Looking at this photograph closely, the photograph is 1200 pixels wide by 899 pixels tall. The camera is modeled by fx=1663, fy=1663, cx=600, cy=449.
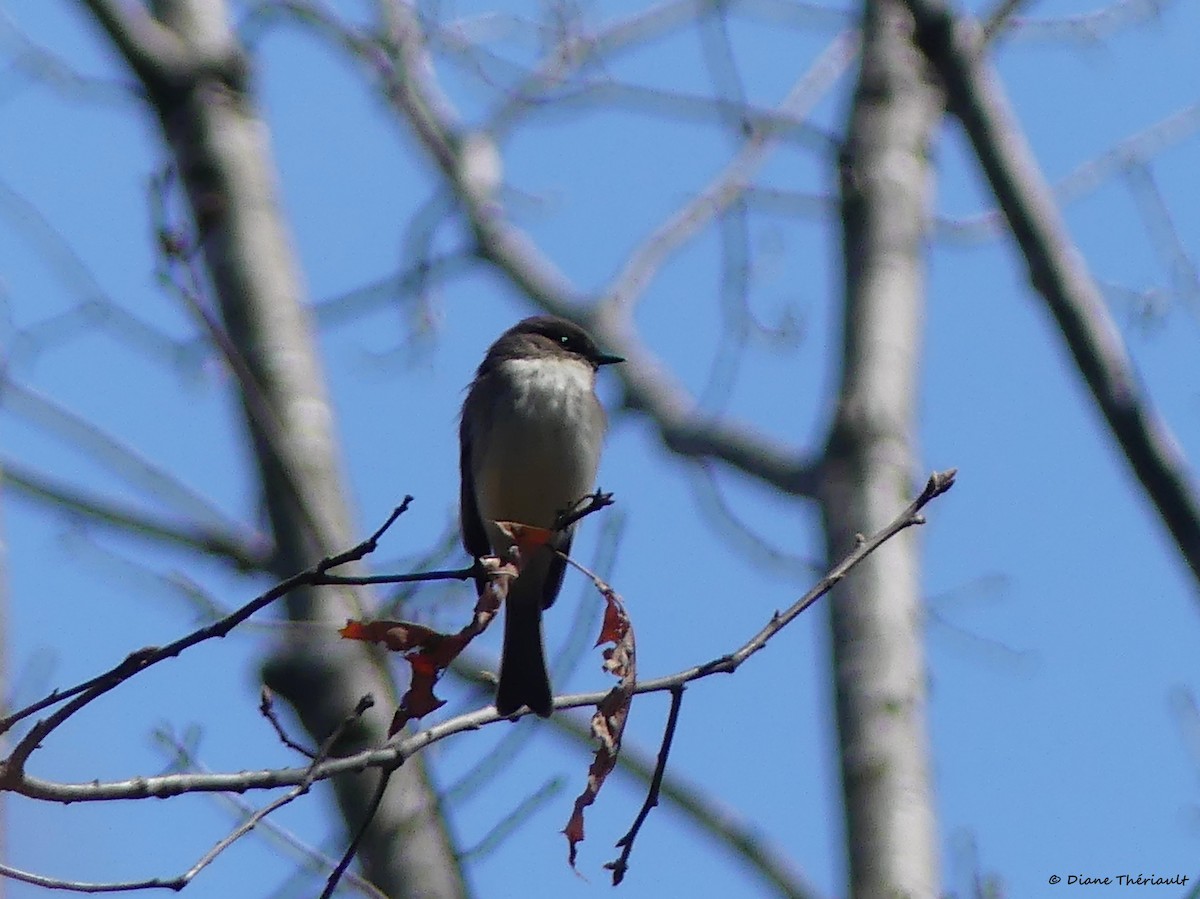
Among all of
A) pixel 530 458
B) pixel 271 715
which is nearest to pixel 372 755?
pixel 271 715

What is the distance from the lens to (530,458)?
464 cm

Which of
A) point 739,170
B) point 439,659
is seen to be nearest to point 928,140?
point 739,170

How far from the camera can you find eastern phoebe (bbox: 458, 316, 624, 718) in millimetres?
4637

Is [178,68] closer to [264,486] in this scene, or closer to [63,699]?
[264,486]

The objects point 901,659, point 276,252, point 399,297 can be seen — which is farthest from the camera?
point 399,297

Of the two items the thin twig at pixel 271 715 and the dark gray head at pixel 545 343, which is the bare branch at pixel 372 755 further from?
the dark gray head at pixel 545 343

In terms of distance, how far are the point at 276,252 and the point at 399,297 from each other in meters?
1.83

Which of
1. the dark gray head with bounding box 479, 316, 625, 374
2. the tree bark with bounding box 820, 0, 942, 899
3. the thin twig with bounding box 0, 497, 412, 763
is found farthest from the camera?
the dark gray head with bounding box 479, 316, 625, 374

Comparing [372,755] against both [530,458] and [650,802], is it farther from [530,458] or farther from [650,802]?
[530,458]

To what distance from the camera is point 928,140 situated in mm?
6484

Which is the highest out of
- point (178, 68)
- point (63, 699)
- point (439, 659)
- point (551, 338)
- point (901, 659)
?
point (178, 68)

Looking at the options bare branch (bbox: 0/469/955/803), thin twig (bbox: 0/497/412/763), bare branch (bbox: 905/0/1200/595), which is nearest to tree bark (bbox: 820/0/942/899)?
bare branch (bbox: 905/0/1200/595)

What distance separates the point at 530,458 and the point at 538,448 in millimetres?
36

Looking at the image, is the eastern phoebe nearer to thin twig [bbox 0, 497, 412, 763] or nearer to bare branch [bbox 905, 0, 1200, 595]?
bare branch [bbox 905, 0, 1200, 595]
